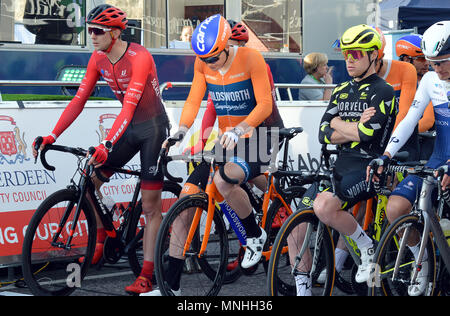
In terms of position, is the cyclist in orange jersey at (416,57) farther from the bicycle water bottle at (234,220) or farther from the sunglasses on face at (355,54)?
the bicycle water bottle at (234,220)

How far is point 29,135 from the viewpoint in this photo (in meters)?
6.96

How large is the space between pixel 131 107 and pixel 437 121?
7.50 ft

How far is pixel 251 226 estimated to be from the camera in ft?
19.4

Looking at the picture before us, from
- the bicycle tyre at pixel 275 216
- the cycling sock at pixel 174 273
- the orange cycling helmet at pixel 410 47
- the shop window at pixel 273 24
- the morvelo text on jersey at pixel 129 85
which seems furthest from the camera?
the shop window at pixel 273 24

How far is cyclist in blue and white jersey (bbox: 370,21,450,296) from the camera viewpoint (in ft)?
17.7

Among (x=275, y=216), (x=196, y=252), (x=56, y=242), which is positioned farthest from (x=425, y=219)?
(x=56, y=242)

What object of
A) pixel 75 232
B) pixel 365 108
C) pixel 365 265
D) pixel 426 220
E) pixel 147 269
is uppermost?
pixel 365 108

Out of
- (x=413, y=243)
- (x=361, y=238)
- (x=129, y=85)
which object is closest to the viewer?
(x=413, y=243)

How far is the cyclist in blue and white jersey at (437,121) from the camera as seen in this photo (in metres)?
5.39

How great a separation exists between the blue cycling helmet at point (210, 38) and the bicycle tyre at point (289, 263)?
1.36 meters

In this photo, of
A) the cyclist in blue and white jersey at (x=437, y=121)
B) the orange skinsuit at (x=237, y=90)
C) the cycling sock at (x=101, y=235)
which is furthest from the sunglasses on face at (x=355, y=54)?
the cycling sock at (x=101, y=235)

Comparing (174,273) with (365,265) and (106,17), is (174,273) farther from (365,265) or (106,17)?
(106,17)

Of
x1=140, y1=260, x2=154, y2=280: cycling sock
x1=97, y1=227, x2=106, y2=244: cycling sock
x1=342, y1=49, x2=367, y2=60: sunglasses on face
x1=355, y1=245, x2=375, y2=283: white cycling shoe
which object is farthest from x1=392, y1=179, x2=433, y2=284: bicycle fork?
x1=97, y1=227, x2=106, y2=244: cycling sock
